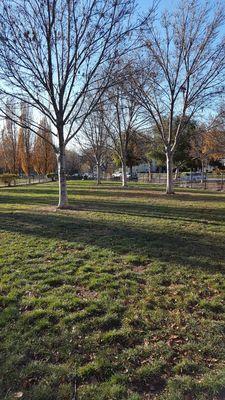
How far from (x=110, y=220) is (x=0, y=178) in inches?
1043

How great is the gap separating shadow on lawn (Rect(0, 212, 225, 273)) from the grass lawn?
0.04 m

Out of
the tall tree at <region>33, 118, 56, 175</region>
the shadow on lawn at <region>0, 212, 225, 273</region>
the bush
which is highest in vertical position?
the tall tree at <region>33, 118, 56, 175</region>

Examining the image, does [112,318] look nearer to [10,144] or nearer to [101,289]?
[101,289]

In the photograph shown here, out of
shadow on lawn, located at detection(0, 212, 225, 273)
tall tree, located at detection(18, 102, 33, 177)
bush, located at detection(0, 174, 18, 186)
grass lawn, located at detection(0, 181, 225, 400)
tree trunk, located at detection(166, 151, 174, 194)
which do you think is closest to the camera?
grass lawn, located at detection(0, 181, 225, 400)

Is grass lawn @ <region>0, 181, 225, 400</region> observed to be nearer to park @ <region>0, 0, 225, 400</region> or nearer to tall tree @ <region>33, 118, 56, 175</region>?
park @ <region>0, 0, 225, 400</region>

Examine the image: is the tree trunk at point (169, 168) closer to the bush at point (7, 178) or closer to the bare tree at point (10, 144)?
the bush at point (7, 178)

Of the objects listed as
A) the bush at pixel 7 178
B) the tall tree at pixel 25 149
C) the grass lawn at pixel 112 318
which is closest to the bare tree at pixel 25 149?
the tall tree at pixel 25 149

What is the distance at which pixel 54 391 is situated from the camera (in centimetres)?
268

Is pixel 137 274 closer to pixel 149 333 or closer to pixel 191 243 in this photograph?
pixel 149 333

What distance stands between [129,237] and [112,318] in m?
4.10

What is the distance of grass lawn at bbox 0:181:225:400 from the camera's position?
2.78 meters

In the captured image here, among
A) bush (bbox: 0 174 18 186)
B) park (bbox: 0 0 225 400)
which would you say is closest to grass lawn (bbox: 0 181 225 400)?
park (bbox: 0 0 225 400)

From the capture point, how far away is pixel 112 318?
3816 millimetres

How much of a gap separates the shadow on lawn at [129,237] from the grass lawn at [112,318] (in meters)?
0.04
